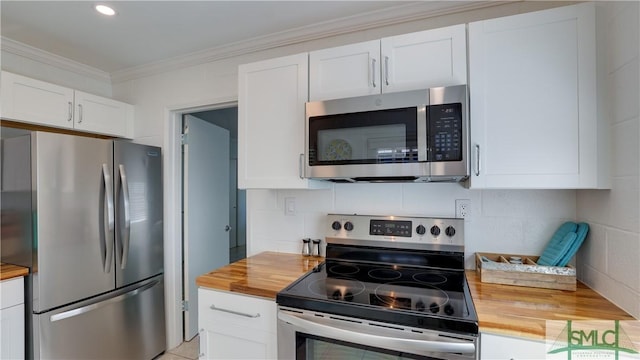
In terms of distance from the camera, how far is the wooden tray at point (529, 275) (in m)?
1.29

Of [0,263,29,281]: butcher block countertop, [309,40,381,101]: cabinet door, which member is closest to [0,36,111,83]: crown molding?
[0,263,29,281]: butcher block countertop

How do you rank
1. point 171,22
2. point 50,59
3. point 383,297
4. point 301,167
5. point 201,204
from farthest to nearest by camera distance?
point 201,204 < point 50,59 < point 171,22 < point 301,167 < point 383,297

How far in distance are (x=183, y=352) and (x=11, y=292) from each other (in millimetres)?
1287

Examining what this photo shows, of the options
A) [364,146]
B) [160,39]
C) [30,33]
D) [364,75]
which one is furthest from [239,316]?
[30,33]

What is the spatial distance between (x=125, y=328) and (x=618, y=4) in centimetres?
327

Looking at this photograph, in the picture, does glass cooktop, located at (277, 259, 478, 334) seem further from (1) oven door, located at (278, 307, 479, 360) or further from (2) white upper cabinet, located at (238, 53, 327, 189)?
(2) white upper cabinet, located at (238, 53, 327, 189)

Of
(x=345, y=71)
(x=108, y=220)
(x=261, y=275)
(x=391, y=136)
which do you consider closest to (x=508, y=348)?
(x=391, y=136)

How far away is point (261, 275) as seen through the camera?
1555 millimetres

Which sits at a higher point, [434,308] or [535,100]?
[535,100]

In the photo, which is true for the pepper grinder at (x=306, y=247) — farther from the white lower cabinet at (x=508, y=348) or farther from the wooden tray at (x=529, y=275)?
the white lower cabinet at (x=508, y=348)

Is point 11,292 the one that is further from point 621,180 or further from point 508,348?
point 621,180

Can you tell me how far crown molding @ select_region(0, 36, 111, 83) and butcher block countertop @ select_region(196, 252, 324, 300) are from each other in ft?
7.32

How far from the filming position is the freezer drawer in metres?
1.75

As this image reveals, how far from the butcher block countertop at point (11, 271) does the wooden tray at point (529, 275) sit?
251cm
